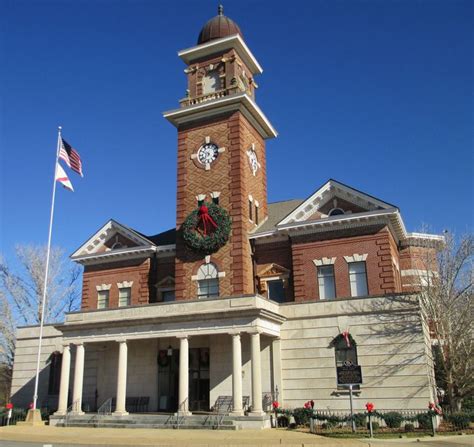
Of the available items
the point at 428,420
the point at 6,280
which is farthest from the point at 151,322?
the point at 6,280

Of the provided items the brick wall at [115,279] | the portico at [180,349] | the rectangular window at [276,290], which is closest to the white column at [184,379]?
the portico at [180,349]

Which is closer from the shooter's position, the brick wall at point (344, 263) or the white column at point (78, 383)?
the white column at point (78, 383)

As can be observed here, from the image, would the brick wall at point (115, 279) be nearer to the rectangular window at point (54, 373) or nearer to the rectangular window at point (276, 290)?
the rectangular window at point (54, 373)

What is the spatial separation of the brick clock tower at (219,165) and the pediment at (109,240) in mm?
5231

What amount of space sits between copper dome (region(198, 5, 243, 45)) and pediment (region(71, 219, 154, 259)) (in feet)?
50.0

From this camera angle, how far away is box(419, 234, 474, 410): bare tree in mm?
30609

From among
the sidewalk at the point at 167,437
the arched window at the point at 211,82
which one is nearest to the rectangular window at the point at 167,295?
the sidewalk at the point at 167,437

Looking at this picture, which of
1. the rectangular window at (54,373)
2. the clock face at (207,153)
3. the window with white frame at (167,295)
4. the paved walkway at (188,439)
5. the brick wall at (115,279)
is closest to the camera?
the paved walkway at (188,439)

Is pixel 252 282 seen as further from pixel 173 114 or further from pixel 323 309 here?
pixel 173 114

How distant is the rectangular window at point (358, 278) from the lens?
104 feet

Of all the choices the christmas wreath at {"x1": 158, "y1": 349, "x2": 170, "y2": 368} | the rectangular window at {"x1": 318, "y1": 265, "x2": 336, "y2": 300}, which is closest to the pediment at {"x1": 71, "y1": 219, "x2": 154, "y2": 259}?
the christmas wreath at {"x1": 158, "y1": 349, "x2": 170, "y2": 368}

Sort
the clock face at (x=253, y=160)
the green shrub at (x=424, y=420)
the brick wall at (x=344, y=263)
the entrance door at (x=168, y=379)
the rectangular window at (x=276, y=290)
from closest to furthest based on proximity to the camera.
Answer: the green shrub at (x=424, y=420) → the brick wall at (x=344, y=263) → the entrance door at (x=168, y=379) → the rectangular window at (x=276, y=290) → the clock face at (x=253, y=160)

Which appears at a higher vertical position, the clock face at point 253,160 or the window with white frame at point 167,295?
the clock face at point 253,160

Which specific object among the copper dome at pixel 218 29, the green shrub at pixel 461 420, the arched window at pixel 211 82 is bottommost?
the green shrub at pixel 461 420
